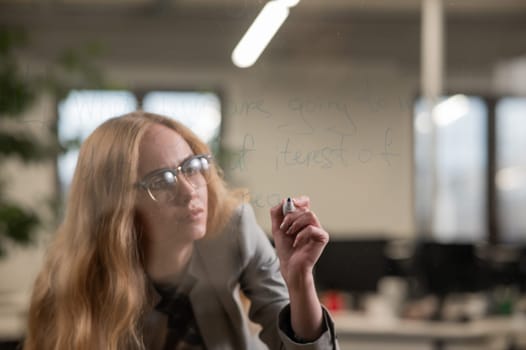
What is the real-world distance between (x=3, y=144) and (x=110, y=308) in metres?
1.90

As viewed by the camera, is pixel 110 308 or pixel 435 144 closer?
pixel 110 308

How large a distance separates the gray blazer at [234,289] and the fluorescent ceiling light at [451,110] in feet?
13.9

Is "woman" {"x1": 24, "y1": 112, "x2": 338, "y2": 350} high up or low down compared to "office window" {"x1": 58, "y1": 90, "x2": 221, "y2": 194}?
down

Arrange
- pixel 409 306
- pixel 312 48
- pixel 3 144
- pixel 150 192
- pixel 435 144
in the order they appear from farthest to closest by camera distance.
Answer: pixel 435 144, pixel 409 306, pixel 3 144, pixel 312 48, pixel 150 192

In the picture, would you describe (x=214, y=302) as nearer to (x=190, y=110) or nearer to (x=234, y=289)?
(x=234, y=289)

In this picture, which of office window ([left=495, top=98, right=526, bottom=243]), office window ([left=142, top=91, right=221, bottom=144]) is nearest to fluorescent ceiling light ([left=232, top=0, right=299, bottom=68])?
office window ([left=142, top=91, right=221, bottom=144])

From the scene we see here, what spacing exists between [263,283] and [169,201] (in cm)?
18

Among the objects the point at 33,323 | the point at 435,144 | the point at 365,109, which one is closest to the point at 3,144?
A: the point at 33,323

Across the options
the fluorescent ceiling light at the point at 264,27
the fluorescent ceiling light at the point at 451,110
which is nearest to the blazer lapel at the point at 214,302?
the fluorescent ceiling light at the point at 264,27

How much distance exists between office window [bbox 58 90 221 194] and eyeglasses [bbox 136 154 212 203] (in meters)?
0.06

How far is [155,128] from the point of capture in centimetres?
96

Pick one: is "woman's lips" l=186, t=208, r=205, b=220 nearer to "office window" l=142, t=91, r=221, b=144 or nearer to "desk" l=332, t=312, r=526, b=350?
"office window" l=142, t=91, r=221, b=144

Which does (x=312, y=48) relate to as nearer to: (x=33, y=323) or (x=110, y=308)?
(x=110, y=308)

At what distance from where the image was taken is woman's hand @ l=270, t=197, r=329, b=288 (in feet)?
2.93
